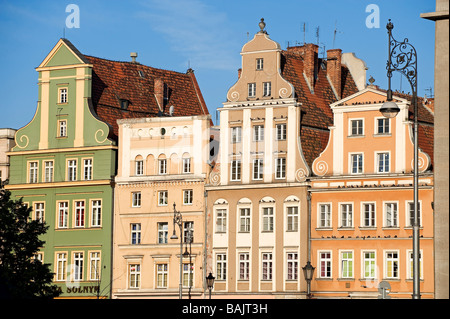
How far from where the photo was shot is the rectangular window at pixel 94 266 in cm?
5916

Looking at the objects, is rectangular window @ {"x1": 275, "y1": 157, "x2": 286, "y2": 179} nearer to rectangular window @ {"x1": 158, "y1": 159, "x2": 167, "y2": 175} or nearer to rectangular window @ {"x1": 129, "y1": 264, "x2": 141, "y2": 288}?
rectangular window @ {"x1": 158, "y1": 159, "x2": 167, "y2": 175}

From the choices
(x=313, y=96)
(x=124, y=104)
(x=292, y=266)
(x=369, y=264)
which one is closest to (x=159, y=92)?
(x=124, y=104)

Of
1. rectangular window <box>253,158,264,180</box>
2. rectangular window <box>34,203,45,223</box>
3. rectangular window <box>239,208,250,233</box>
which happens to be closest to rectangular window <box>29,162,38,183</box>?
rectangular window <box>34,203,45,223</box>

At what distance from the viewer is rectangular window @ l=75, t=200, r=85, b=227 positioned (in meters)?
60.9

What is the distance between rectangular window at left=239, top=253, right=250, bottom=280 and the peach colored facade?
358 cm

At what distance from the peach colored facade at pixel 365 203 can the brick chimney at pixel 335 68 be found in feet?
23.1

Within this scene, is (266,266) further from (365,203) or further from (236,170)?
(365,203)

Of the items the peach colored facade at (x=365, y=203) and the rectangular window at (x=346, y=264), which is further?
the rectangular window at (x=346, y=264)

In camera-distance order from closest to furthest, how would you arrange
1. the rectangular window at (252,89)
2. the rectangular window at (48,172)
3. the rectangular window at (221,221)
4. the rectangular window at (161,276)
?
the rectangular window at (221,221), the rectangular window at (252,89), the rectangular window at (161,276), the rectangular window at (48,172)

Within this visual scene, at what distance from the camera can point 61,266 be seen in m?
60.6

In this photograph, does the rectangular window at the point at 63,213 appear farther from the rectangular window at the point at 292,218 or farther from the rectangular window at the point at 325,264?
the rectangular window at the point at 325,264

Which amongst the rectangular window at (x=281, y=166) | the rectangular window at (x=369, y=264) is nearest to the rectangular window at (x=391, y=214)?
the rectangular window at (x=369, y=264)

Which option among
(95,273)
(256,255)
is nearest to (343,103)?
(256,255)

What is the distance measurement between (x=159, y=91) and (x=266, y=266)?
1585 centimetres
